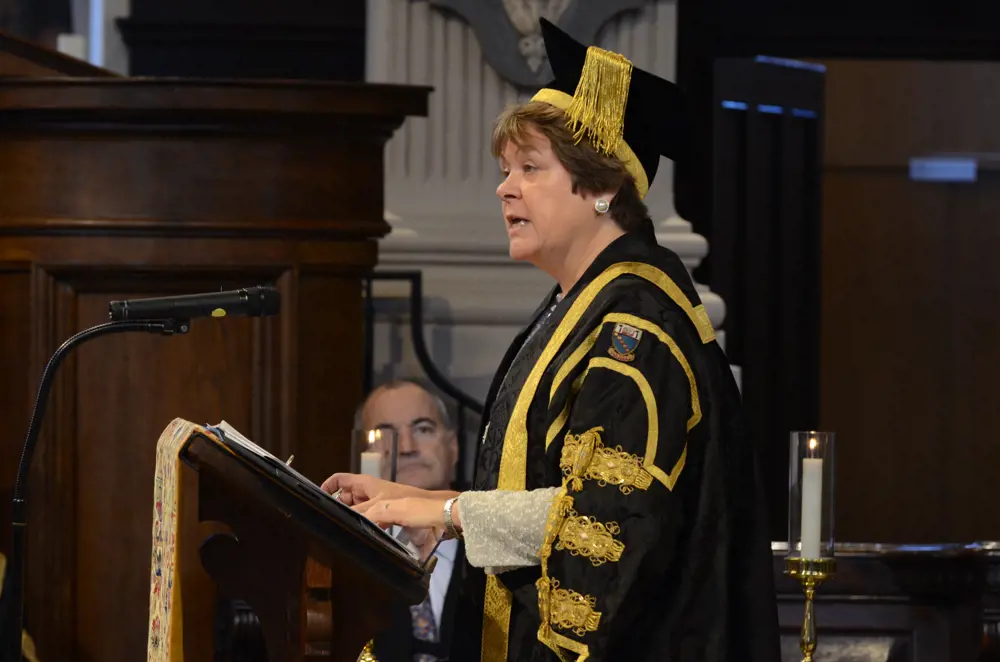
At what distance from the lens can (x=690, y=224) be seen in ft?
17.6

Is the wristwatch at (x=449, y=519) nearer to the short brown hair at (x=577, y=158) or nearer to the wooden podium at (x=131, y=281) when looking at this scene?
the short brown hair at (x=577, y=158)

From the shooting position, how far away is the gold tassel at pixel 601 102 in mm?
2496

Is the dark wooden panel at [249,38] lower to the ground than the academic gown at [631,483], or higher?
higher

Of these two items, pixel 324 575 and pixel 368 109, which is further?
pixel 368 109

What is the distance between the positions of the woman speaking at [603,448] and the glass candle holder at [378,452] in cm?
32

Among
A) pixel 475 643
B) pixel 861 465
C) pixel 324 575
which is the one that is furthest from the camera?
pixel 861 465

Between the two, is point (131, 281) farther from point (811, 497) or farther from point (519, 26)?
point (519, 26)

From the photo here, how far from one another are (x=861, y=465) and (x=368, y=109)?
18.2ft

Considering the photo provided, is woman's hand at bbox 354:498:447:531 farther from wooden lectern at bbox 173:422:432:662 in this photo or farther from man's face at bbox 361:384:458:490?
man's face at bbox 361:384:458:490

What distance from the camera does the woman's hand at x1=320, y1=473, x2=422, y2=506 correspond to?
2.54m

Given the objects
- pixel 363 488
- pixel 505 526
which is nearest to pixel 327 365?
pixel 363 488

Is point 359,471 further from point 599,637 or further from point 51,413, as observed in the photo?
point 599,637

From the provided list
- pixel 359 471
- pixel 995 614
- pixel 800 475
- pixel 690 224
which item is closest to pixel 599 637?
pixel 800 475

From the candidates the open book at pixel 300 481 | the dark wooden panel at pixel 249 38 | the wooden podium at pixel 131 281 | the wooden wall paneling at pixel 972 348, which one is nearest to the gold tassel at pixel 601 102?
the open book at pixel 300 481
